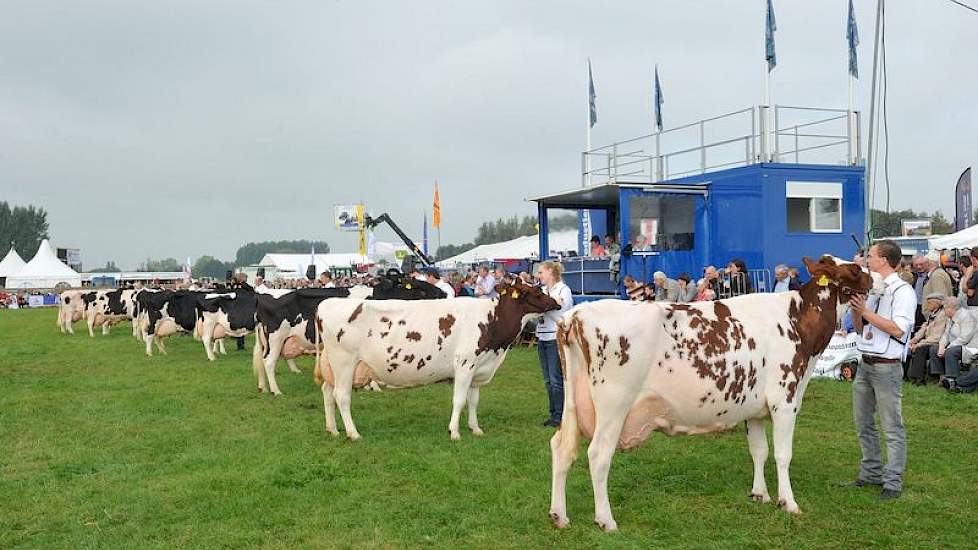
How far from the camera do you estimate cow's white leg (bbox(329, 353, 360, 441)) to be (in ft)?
32.7

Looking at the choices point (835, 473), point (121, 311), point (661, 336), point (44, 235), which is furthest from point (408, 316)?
point (44, 235)

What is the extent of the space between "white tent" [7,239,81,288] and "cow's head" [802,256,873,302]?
75.8m

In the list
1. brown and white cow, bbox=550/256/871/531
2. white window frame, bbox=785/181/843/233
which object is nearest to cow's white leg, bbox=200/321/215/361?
white window frame, bbox=785/181/843/233

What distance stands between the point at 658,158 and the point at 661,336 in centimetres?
1401

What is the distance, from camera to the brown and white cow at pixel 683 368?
20.6 ft

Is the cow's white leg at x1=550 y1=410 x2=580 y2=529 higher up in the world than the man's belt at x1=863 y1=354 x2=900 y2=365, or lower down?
lower down

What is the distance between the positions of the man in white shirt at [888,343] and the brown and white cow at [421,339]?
4.10 m

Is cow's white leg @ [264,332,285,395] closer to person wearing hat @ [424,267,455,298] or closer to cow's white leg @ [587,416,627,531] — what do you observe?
person wearing hat @ [424,267,455,298]

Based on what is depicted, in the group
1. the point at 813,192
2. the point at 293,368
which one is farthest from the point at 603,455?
the point at 813,192

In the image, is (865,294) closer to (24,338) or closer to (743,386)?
(743,386)

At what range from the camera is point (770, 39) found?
19.1m

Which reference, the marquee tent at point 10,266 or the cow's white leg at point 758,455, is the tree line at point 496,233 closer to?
the marquee tent at point 10,266

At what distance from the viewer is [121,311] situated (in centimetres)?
2827

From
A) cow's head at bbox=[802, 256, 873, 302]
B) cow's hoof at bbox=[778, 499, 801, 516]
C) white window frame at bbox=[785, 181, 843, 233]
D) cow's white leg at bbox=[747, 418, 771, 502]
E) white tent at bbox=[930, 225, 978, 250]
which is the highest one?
white window frame at bbox=[785, 181, 843, 233]
